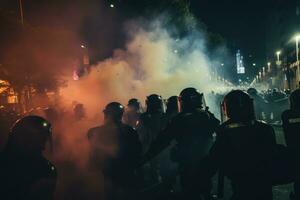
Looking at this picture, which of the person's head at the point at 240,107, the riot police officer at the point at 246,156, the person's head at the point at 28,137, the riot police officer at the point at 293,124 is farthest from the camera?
the riot police officer at the point at 293,124

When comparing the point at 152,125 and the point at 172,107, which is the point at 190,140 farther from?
the point at 172,107

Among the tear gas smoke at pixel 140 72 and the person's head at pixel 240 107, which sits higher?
the tear gas smoke at pixel 140 72

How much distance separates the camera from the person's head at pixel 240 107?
318 cm

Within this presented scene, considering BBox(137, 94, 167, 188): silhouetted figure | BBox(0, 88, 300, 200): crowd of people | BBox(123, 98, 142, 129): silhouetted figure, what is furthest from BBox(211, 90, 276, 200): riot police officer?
BBox(123, 98, 142, 129): silhouetted figure

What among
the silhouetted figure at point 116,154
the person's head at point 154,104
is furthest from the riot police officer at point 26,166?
the person's head at point 154,104

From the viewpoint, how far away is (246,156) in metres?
3.02

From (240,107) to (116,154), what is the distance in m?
1.96

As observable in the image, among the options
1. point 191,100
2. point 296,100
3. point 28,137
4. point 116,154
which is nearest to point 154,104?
point 191,100

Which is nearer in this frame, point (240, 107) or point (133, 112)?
point (240, 107)

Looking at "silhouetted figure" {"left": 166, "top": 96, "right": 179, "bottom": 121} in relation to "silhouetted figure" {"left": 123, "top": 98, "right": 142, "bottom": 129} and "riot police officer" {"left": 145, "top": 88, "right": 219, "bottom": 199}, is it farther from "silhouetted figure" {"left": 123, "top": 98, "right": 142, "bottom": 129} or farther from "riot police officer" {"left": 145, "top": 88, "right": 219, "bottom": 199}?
"riot police officer" {"left": 145, "top": 88, "right": 219, "bottom": 199}

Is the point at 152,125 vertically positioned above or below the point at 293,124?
below

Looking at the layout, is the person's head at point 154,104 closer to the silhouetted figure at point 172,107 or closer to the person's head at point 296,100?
the silhouetted figure at point 172,107

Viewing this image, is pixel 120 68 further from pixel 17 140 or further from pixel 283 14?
pixel 283 14

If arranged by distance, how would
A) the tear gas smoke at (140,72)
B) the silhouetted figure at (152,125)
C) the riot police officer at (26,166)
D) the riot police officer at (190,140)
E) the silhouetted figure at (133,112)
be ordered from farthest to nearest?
the tear gas smoke at (140,72), the silhouetted figure at (133,112), the silhouetted figure at (152,125), the riot police officer at (190,140), the riot police officer at (26,166)
